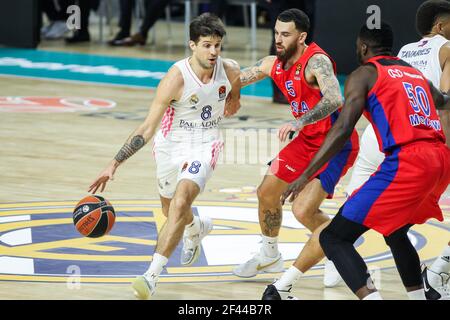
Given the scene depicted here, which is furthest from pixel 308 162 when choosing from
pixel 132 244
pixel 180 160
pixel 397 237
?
pixel 132 244

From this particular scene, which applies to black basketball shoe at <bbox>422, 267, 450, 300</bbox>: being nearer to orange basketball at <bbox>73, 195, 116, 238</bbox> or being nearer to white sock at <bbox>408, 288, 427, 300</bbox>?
white sock at <bbox>408, 288, 427, 300</bbox>

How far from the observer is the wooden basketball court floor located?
7121 mm

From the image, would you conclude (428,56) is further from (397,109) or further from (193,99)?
Result: (397,109)

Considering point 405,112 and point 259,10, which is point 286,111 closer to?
point 405,112

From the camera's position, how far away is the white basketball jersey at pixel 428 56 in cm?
825

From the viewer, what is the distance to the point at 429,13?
820cm

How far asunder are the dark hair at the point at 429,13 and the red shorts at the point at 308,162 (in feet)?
4.49

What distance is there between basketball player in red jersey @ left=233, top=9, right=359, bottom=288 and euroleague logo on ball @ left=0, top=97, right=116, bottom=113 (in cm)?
745

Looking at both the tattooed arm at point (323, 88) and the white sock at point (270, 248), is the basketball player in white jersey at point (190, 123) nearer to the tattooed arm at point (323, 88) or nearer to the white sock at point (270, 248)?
the white sock at point (270, 248)

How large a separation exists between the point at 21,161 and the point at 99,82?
5.68m

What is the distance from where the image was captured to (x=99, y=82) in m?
16.8

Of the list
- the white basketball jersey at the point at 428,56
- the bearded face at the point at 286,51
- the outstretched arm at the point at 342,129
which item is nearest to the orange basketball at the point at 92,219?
the bearded face at the point at 286,51

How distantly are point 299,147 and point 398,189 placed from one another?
1.45 metres

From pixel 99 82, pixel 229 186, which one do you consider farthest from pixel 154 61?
pixel 229 186
